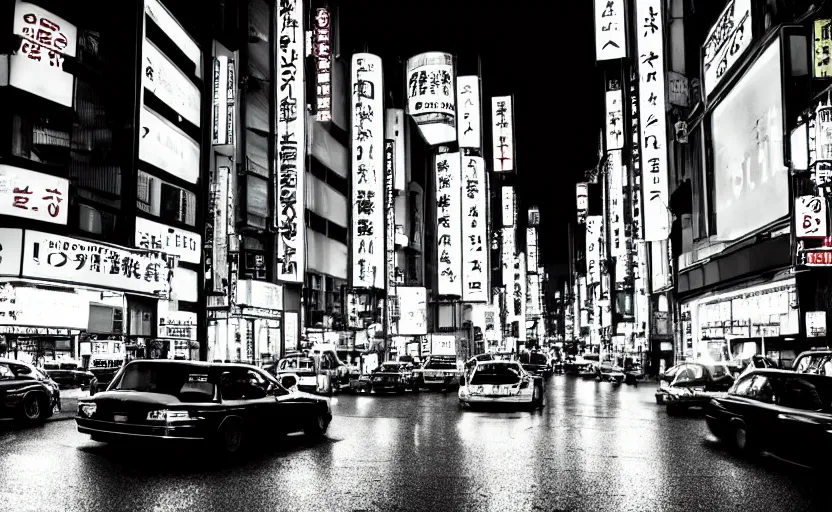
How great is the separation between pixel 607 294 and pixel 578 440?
7434cm

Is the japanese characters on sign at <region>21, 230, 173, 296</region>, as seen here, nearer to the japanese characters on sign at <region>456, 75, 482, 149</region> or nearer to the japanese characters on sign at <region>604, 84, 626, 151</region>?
the japanese characters on sign at <region>604, 84, 626, 151</region>

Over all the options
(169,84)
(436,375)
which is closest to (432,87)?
(169,84)

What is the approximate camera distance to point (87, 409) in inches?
471

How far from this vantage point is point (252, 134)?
4728 centimetres

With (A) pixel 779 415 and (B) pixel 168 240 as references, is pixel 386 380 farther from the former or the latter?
(A) pixel 779 415

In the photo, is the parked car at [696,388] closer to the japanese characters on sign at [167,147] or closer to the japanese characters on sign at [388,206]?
the japanese characters on sign at [167,147]

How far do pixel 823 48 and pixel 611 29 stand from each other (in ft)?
50.1

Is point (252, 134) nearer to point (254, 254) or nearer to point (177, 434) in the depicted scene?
point (254, 254)

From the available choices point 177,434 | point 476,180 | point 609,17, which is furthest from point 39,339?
point 476,180

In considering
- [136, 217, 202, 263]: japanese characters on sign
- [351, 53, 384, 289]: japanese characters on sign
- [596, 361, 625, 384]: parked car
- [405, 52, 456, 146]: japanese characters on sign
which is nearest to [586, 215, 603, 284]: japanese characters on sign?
[405, 52, 456, 146]: japanese characters on sign

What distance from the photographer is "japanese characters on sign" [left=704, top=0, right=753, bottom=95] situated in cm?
3155

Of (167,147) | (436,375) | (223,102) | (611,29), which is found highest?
(611,29)

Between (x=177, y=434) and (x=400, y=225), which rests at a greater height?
(x=400, y=225)

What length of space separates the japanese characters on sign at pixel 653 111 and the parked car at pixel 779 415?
1044 inches
